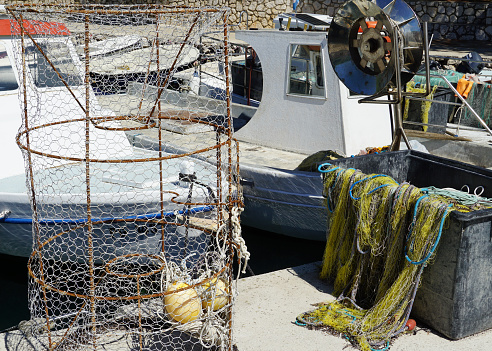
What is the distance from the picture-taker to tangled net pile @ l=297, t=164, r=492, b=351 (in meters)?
3.80

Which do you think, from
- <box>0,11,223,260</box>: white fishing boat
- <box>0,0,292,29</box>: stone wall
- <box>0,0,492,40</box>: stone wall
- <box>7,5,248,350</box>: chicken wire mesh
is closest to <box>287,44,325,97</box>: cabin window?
<box>7,5,248,350</box>: chicken wire mesh

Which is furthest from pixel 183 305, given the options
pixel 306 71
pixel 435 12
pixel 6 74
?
Answer: pixel 435 12

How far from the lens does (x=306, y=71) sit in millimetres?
7535

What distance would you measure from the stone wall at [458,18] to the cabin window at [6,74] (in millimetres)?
15047

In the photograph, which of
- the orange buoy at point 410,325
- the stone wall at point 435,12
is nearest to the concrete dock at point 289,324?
the orange buoy at point 410,325

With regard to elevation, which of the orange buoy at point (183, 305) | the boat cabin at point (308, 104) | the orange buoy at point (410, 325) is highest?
the boat cabin at point (308, 104)

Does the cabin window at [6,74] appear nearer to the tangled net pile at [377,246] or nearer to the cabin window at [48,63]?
the cabin window at [48,63]

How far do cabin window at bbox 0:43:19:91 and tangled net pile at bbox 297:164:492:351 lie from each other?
4.60m

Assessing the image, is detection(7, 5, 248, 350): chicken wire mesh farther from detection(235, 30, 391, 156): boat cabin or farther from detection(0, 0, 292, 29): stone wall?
detection(0, 0, 292, 29): stone wall

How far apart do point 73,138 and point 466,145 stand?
508 cm

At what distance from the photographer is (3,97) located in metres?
7.24

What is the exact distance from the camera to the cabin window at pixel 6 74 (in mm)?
7160

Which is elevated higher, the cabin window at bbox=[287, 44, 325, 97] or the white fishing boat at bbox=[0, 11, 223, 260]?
the cabin window at bbox=[287, 44, 325, 97]

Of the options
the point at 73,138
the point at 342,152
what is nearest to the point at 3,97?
the point at 73,138
